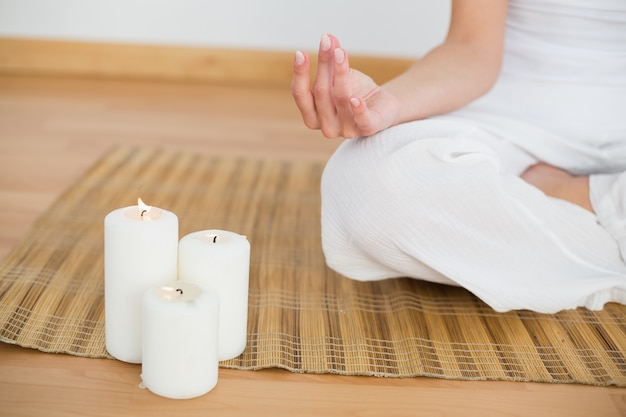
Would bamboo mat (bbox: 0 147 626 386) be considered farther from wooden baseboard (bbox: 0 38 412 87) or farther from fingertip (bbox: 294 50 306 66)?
wooden baseboard (bbox: 0 38 412 87)

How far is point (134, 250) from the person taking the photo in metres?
A: 1.07

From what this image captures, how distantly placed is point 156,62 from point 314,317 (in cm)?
202

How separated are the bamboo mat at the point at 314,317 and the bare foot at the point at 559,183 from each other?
0.19m

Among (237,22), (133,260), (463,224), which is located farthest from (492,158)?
(237,22)

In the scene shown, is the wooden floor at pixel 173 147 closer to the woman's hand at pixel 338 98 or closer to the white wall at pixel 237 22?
the white wall at pixel 237 22

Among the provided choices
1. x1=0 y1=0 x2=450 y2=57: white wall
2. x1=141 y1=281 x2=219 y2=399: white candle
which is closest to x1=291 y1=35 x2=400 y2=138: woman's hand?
x1=141 y1=281 x2=219 y2=399: white candle

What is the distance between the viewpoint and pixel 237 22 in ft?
10.1

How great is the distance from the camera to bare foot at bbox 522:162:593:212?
141 cm

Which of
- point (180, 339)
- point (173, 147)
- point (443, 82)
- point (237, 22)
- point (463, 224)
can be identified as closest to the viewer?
point (180, 339)

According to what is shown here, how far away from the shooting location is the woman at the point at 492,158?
4.20 ft

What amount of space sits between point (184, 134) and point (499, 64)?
47.8 inches

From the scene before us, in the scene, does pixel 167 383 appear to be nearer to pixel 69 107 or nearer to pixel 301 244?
pixel 301 244

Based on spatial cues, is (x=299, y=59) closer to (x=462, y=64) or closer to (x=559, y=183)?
(x=462, y=64)

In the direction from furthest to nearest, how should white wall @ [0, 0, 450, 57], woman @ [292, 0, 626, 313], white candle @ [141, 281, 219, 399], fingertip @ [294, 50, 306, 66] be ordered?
white wall @ [0, 0, 450, 57], woman @ [292, 0, 626, 313], fingertip @ [294, 50, 306, 66], white candle @ [141, 281, 219, 399]
